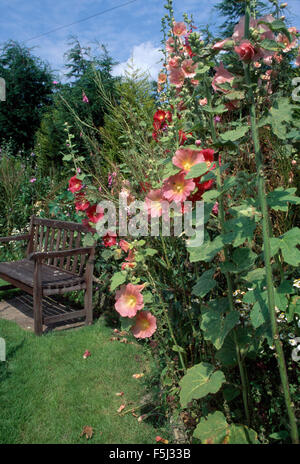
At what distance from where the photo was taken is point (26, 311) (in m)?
4.10

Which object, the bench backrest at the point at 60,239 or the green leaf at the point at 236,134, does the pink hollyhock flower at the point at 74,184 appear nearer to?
the bench backrest at the point at 60,239

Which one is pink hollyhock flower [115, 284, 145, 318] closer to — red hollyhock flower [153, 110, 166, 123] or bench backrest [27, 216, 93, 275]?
red hollyhock flower [153, 110, 166, 123]

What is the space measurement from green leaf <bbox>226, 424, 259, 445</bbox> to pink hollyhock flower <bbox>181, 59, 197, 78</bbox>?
1.29 meters

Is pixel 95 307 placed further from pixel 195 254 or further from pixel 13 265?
pixel 195 254

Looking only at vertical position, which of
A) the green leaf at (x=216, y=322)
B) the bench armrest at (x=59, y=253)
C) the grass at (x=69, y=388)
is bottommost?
the grass at (x=69, y=388)

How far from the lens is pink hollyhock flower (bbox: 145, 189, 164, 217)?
160cm

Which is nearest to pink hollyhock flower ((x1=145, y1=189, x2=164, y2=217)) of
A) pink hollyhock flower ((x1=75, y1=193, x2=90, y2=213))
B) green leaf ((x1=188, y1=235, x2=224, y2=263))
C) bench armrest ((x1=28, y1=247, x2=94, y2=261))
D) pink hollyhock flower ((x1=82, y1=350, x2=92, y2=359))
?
green leaf ((x1=188, y1=235, x2=224, y2=263))

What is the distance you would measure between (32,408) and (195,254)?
1.66 m

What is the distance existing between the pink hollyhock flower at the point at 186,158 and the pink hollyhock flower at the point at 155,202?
0.80 ft

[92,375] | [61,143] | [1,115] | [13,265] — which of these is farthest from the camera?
[1,115]

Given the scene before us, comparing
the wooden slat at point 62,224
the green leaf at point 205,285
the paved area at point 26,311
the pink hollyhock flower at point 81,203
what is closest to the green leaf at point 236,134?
the green leaf at point 205,285

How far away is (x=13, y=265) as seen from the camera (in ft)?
14.2

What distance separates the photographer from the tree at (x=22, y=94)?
1114cm

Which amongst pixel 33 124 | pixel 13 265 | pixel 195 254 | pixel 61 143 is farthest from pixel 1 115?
pixel 195 254
